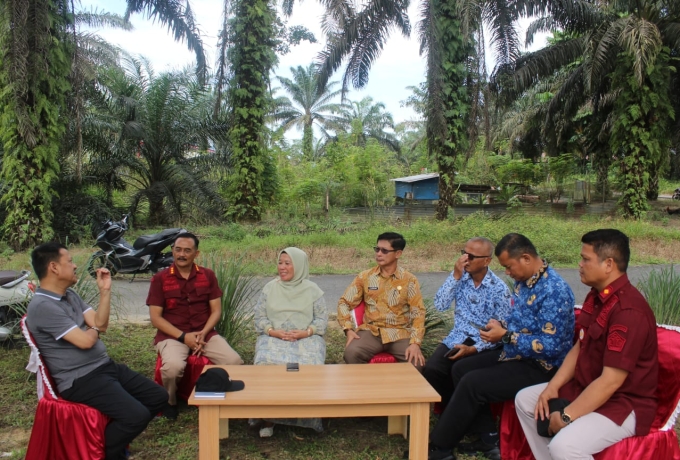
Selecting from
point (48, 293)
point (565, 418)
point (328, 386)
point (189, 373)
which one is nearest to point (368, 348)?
point (328, 386)

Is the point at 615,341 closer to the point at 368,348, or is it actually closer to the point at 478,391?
the point at 478,391

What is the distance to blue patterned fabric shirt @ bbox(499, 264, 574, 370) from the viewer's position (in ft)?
10.3

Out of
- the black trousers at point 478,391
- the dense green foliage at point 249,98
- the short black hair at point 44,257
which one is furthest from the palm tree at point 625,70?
the short black hair at point 44,257

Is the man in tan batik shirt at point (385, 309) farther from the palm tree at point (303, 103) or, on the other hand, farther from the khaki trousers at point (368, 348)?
the palm tree at point (303, 103)

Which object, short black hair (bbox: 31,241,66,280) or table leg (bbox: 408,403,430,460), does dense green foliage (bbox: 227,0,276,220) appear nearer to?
short black hair (bbox: 31,241,66,280)

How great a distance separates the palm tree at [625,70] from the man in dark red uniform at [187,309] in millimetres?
11271

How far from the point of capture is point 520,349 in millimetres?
3211

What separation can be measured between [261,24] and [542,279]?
11.7 m

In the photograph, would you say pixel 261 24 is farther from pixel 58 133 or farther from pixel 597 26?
pixel 597 26

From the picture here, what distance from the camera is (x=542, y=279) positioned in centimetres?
319

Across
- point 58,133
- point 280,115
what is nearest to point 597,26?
point 58,133

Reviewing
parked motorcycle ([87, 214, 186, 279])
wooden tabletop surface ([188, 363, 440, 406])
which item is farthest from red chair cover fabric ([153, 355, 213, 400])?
parked motorcycle ([87, 214, 186, 279])

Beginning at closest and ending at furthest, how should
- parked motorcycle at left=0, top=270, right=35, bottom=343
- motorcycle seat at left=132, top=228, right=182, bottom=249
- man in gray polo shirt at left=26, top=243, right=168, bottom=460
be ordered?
man in gray polo shirt at left=26, top=243, right=168, bottom=460
parked motorcycle at left=0, top=270, right=35, bottom=343
motorcycle seat at left=132, top=228, right=182, bottom=249

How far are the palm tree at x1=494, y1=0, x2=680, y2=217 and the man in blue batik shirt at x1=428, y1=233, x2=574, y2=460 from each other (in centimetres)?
1111
